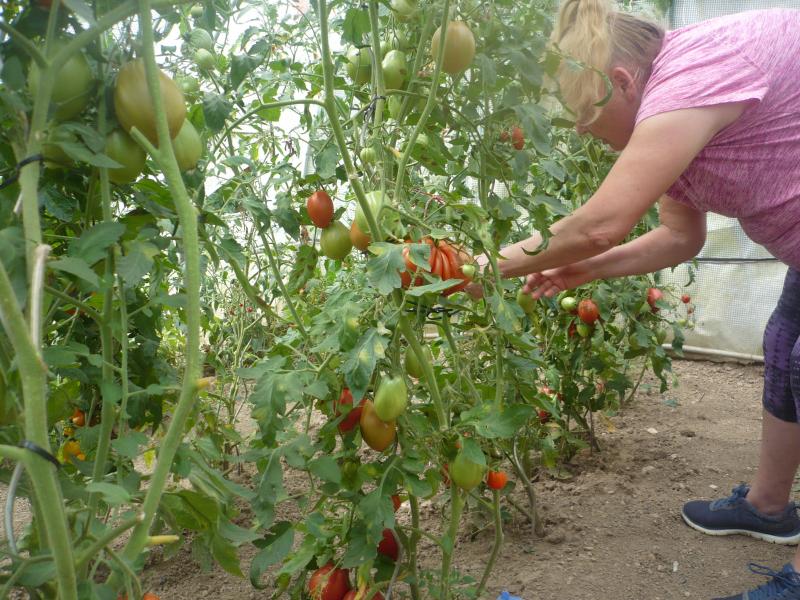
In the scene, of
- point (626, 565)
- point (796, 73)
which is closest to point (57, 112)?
point (796, 73)

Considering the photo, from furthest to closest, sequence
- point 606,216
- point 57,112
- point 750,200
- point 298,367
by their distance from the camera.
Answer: point 750,200
point 606,216
point 298,367
point 57,112

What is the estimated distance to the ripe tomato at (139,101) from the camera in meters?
0.67

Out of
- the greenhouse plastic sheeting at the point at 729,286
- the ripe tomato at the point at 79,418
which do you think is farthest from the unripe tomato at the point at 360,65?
the greenhouse plastic sheeting at the point at 729,286

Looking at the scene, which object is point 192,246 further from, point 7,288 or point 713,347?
point 713,347

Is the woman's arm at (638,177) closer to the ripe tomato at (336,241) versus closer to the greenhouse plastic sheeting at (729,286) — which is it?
the ripe tomato at (336,241)

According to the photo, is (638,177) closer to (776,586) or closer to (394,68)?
(394,68)

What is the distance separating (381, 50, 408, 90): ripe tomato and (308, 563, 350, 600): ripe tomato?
0.87 metres

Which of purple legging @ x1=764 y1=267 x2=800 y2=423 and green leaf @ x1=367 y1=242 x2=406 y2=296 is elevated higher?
green leaf @ x1=367 y1=242 x2=406 y2=296

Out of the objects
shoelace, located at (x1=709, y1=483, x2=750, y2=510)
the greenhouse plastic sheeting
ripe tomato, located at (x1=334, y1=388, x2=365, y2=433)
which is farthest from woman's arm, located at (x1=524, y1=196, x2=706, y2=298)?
the greenhouse plastic sheeting

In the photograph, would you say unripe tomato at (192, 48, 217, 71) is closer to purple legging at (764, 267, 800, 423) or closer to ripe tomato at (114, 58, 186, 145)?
ripe tomato at (114, 58, 186, 145)

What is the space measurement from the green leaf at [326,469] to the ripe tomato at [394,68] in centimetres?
67

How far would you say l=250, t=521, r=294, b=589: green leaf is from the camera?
1.08 meters

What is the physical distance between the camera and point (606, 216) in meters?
1.30

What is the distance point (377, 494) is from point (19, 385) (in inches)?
22.0
